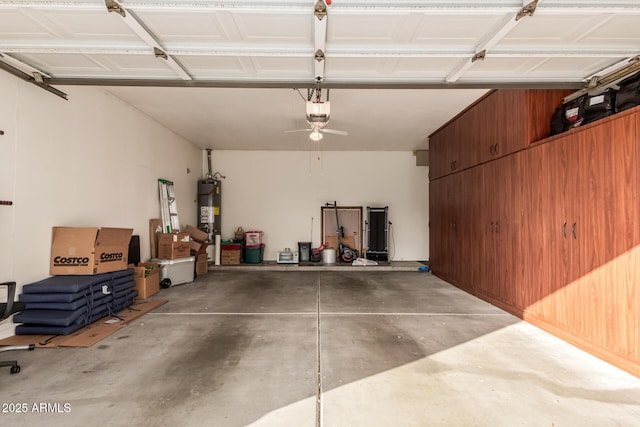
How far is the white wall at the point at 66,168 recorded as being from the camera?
289 cm

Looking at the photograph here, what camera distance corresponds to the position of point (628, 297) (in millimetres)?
2336

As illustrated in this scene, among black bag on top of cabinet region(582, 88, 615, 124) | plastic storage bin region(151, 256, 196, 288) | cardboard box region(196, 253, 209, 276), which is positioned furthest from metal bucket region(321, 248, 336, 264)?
black bag on top of cabinet region(582, 88, 615, 124)

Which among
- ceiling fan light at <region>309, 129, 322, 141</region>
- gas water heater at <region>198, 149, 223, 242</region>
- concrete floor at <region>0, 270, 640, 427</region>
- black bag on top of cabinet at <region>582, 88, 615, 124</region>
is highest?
ceiling fan light at <region>309, 129, 322, 141</region>

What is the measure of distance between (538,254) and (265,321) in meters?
3.26

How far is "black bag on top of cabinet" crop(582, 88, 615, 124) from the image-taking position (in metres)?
2.72

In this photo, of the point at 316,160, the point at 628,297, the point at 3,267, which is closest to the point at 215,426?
the point at 3,267

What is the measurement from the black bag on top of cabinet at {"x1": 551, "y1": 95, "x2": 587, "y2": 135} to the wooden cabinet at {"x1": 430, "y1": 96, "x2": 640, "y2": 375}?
26 centimetres

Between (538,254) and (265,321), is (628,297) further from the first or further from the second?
(265,321)

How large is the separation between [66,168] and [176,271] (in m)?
2.41

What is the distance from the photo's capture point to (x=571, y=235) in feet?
9.51

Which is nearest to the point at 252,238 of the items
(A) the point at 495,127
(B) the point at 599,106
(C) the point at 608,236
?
(A) the point at 495,127

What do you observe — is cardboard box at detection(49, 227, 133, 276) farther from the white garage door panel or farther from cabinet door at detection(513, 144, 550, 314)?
cabinet door at detection(513, 144, 550, 314)

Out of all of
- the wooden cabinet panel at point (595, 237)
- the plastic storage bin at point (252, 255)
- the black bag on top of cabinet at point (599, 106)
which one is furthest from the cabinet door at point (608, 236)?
the plastic storage bin at point (252, 255)

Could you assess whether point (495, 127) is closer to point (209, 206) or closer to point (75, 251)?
point (75, 251)
